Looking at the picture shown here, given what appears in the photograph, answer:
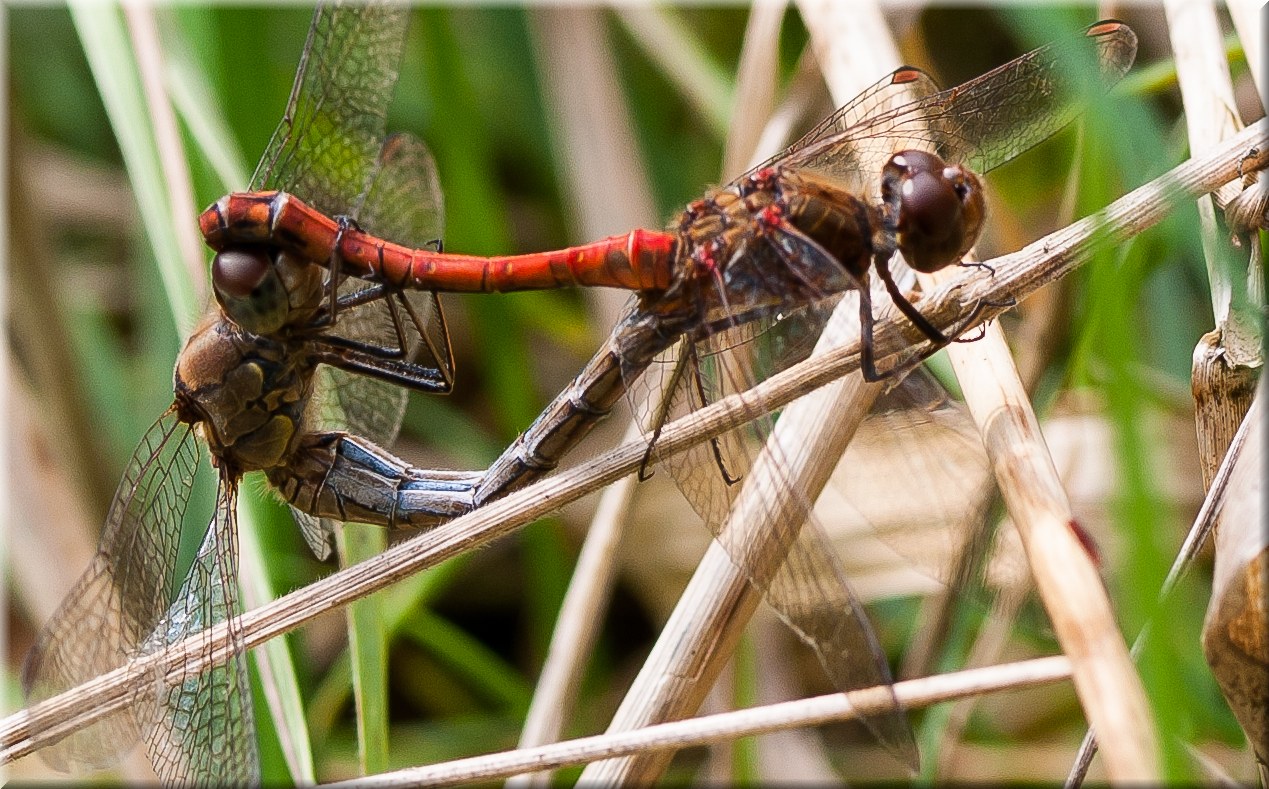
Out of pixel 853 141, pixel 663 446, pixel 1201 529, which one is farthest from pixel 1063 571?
pixel 853 141

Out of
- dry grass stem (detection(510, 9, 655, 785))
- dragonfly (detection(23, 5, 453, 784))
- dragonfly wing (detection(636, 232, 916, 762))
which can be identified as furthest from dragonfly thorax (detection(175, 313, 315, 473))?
dry grass stem (detection(510, 9, 655, 785))

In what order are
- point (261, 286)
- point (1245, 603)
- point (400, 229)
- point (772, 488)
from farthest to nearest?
point (400, 229) → point (261, 286) → point (772, 488) → point (1245, 603)

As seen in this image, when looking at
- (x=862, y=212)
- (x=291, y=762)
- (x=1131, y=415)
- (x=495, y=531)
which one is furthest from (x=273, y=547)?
(x=1131, y=415)

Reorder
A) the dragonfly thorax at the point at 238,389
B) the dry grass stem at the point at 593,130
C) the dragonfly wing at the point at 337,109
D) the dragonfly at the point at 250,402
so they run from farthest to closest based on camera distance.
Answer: the dry grass stem at the point at 593,130
the dragonfly wing at the point at 337,109
the dragonfly thorax at the point at 238,389
the dragonfly at the point at 250,402

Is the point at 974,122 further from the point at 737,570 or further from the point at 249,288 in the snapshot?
the point at 249,288

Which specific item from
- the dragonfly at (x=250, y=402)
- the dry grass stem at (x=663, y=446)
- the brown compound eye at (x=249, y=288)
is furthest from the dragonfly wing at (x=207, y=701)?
the brown compound eye at (x=249, y=288)

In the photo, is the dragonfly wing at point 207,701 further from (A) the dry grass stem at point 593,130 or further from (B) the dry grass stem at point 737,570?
(A) the dry grass stem at point 593,130
